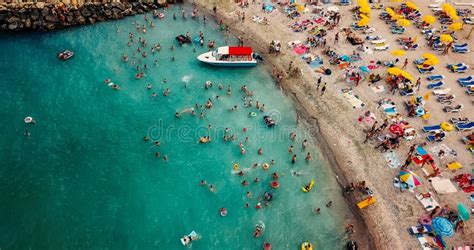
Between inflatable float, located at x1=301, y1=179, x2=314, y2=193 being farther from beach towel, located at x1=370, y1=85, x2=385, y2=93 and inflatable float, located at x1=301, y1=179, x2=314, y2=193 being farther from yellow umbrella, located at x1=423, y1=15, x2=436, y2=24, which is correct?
yellow umbrella, located at x1=423, y1=15, x2=436, y2=24

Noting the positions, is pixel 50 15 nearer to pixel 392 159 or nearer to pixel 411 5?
pixel 392 159

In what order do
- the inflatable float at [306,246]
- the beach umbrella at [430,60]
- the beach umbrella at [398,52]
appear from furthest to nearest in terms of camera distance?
the beach umbrella at [398,52]
the beach umbrella at [430,60]
the inflatable float at [306,246]

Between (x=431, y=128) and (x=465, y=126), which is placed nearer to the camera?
(x=431, y=128)

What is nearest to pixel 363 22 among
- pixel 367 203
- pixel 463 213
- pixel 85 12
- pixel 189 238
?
pixel 367 203

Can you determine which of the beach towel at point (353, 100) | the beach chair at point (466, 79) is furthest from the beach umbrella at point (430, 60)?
the beach towel at point (353, 100)

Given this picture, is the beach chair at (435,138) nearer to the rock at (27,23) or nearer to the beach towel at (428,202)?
the beach towel at (428,202)

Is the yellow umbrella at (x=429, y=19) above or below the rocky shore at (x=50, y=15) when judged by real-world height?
above
